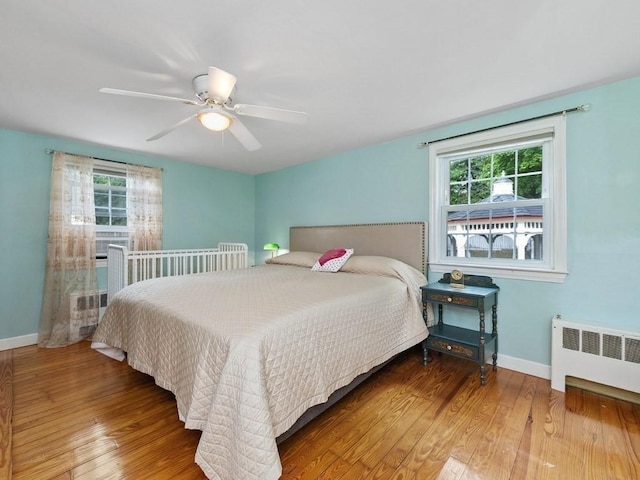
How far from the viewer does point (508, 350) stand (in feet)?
7.80

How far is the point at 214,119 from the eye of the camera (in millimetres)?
1854

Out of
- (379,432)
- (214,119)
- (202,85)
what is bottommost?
(379,432)

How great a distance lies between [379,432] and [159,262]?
10.4 ft

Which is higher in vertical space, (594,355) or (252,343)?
(252,343)

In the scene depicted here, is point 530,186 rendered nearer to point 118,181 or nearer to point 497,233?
point 497,233

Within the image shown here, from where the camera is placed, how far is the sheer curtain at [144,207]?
3488mm

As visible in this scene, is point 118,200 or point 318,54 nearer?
point 318,54

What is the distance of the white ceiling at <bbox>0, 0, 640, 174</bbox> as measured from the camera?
132 centimetres

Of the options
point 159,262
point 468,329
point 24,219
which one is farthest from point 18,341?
point 468,329

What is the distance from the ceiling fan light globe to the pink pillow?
1.63 m

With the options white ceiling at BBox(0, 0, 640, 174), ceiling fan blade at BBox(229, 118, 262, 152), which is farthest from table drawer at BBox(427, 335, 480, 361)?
ceiling fan blade at BBox(229, 118, 262, 152)

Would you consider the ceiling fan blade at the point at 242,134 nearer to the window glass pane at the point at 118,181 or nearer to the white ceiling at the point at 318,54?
the white ceiling at the point at 318,54

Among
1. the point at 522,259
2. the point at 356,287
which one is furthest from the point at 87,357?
the point at 522,259

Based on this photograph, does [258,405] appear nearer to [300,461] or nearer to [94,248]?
[300,461]
